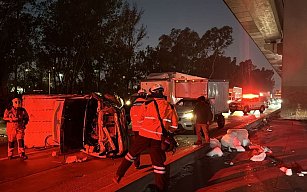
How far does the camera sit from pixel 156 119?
5.24 metres

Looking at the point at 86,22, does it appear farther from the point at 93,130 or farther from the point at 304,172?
the point at 304,172

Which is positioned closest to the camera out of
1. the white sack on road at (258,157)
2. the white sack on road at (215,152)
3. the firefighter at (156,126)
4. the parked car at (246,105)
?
the firefighter at (156,126)

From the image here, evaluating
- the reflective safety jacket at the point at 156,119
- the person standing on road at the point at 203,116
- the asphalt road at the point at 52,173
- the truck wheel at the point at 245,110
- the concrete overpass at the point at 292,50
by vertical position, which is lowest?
the truck wheel at the point at 245,110

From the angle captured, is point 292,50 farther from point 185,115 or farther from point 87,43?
point 87,43

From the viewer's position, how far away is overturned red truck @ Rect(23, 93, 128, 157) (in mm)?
8250

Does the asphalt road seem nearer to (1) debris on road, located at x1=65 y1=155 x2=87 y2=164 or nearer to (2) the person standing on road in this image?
(1) debris on road, located at x1=65 y1=155 x2=87 y2=164

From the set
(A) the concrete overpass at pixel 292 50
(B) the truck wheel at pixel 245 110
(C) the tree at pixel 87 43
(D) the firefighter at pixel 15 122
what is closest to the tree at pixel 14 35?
(C) the tree at pixel 87 43

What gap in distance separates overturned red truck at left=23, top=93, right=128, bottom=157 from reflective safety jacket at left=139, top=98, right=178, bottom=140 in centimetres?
284

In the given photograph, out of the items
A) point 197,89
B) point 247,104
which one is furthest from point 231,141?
point 247,104

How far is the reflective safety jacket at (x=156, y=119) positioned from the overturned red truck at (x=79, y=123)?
9.31 ft

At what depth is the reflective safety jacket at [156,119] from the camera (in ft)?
17.2

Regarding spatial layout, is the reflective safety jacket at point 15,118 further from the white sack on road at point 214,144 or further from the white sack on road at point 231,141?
the white sack on road at point 231,141

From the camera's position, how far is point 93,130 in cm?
895

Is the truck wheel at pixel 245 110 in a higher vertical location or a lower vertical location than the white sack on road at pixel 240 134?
lower
